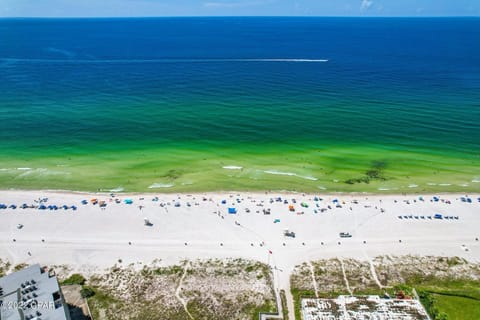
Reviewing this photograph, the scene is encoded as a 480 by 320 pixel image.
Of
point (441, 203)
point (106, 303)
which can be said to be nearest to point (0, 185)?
point (106, 303)

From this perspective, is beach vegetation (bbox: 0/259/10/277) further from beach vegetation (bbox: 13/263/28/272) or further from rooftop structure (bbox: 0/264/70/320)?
rooftop structure (bbox: 0/264/70/320)

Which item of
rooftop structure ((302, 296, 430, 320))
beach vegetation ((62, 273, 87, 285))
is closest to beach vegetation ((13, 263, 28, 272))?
beach vegetation ((62, 273, 87, 285))

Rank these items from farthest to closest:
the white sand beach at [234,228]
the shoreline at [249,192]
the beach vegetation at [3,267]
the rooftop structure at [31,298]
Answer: the shoreline at [249,192] < the white sand beach at [234,228] < the beach vegetation at [3,267] < the rooftop structure at [31,298]

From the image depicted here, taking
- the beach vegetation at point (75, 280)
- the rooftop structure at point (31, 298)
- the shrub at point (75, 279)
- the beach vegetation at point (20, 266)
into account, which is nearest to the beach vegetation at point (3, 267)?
the beach vegetation at point (20, 266)

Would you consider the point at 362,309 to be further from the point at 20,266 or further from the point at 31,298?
the point at 20,266

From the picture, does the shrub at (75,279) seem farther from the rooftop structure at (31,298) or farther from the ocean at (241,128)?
the ocean at (241,128)
